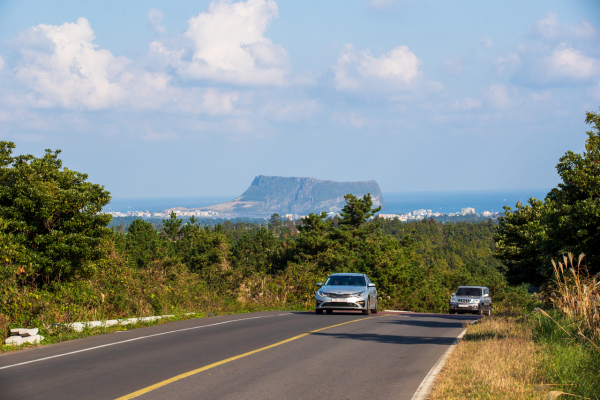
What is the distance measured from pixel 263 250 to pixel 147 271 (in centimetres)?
6400

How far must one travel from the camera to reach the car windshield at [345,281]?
778 inches

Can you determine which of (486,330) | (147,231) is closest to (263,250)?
(147,231)

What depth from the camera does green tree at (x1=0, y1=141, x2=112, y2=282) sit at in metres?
15.5

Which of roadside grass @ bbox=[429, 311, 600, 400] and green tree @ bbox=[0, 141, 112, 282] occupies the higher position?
green tree @ bbox=[0, 141, 112, 282]

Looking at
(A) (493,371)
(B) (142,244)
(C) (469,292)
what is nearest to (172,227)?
(B) (142,244)

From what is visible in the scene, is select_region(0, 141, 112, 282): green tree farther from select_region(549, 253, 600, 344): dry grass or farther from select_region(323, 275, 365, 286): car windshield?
select_region(549, 253, 600, 344): dry grass

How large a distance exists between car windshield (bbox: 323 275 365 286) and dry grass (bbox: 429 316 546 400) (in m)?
9.16

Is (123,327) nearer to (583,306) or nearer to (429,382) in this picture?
(429,382)

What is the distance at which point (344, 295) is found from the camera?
18688mm

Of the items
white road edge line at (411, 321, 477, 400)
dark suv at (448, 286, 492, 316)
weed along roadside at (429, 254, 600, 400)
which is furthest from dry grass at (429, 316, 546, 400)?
dark suv at (448, 286, 492, 316)

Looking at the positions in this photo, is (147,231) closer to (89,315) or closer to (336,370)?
(89,315)

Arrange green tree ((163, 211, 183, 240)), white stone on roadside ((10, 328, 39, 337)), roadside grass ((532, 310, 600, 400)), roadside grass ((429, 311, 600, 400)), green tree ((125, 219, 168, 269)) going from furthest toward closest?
green tree ((163, 211, 183, 240)) < green tree ((125, 219, 168, 269)) < white stone on roadside ((10, 328, 39, 337)) < roadside grass ((429, 311, 600, 400)) < roadside grass ((532, 310, 600, 400))

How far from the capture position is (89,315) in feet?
45.2

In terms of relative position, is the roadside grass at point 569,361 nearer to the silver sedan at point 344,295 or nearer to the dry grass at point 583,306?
the dry grass at point 583,306
